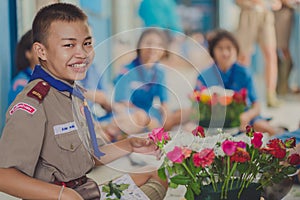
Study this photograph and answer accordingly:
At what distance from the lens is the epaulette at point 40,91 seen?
1.73 metres

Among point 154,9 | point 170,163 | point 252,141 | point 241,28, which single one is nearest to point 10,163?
point 170,163

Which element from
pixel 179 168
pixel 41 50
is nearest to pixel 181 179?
pixel 179 168

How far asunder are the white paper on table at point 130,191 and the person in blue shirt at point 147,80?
0.45 metres

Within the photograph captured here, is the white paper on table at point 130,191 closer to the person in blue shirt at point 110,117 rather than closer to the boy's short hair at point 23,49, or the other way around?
the person in blue shirt at point 110,117

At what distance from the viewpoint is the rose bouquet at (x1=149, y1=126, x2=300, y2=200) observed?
1.63m

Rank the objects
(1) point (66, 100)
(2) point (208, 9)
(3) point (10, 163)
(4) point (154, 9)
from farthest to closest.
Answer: (2) point (208, 9) < (4) point (154, 9) < (1) point (66, 100) < (3) point (10, 163)

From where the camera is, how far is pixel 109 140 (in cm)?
209

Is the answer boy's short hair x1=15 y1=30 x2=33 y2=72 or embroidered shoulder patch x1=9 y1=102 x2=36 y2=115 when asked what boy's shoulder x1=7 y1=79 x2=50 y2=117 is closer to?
embroidered shoulder patch x1=9 y1=102 x2=36 y2=115

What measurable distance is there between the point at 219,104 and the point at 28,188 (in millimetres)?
946

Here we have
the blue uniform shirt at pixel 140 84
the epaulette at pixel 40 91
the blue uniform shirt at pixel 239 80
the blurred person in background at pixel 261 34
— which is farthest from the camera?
the blurred person in background at pixel 261 34

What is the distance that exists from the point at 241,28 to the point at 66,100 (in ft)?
12.0

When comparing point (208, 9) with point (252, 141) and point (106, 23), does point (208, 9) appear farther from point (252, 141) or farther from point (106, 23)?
point (252, 141)

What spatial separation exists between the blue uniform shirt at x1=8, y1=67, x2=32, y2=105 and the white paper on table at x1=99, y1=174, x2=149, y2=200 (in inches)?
37.8

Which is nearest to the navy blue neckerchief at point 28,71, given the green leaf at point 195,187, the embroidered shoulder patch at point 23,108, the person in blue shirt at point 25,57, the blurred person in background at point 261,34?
the person in blue shirt at point 25,57
